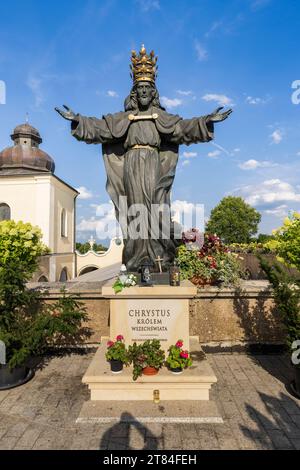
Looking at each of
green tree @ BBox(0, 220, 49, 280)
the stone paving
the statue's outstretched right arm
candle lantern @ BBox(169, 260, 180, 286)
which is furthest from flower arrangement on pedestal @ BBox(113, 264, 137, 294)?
the statue's outstretched right arm

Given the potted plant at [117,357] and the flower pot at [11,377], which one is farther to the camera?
the flower pot at [11,377]

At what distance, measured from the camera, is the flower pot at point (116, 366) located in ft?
14.6

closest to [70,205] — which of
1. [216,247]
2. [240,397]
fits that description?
[216,247]

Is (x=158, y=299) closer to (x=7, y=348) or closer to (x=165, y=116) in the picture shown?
(x=7, y=348)

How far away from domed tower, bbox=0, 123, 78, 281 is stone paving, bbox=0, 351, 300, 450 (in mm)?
23408

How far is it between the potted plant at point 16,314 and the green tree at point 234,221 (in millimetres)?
41739

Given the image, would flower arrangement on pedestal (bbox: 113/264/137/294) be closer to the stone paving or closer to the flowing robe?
the flowing robe

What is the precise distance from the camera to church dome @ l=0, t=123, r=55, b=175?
3178cm

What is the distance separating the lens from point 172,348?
4555 millimetres

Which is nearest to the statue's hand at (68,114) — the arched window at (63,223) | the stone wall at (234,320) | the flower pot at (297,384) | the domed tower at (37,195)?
the stone wall at (234,320)

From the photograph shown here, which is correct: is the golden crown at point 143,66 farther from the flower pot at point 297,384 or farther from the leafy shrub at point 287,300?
the flower pot at point 297,384

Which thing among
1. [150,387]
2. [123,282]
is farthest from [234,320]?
[123,282]

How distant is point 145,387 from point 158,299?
1.27 metres
